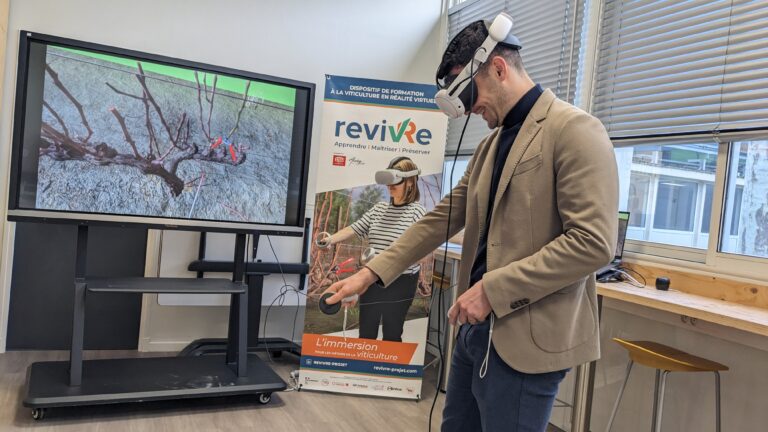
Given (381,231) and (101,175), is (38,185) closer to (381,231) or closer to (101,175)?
(101,175)

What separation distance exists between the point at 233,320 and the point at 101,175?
1101 millimetres

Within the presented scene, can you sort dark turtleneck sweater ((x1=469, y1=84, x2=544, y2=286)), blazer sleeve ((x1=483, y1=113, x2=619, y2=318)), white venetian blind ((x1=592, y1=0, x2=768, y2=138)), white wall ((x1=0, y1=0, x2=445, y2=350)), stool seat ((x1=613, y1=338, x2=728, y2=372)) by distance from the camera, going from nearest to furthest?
blazer sleeve ((x1=483, y1=113, x2=619, y2=318)) < dark turtleneck sweater ((x1=469, y1=84, x2=544, y2=286)) < stool seat ((x1=613, y1=338, x2=728, y2=372)) < white venetian blind ((x1=592, y1=0, x2=768, y2=138)) < white wall ((x1=0, y1=0, x2=445, y2=350))

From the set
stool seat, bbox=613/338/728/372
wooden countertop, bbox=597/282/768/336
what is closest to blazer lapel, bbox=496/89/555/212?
wooden countertop, bbox=597/282/768/336

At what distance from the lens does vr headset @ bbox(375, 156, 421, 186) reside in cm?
354

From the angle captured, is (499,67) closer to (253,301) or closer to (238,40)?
(253,301)

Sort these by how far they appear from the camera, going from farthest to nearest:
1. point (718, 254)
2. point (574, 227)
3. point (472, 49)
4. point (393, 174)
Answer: point (393, 174) < point (718, 254) < point (472, 49) < point (574, 227)

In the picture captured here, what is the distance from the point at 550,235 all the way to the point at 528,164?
0.16m

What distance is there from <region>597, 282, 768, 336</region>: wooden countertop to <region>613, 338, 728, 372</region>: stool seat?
175mm

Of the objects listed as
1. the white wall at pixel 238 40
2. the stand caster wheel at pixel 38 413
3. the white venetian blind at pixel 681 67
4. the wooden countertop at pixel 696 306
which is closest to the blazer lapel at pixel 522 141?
the wooden countertop at pixel 696 306

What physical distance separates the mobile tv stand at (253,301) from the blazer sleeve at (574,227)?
2677 millimetres

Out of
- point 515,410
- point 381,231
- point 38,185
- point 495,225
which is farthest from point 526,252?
point 38,185

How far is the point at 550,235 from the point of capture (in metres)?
1.27

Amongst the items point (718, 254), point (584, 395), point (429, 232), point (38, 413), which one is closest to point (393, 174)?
point (584, 395)

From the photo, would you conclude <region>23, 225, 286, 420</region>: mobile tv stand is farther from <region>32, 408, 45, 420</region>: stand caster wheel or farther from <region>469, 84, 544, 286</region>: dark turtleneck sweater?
<region>469, 84, 544, 286</region>: dark turtleneck sweater
